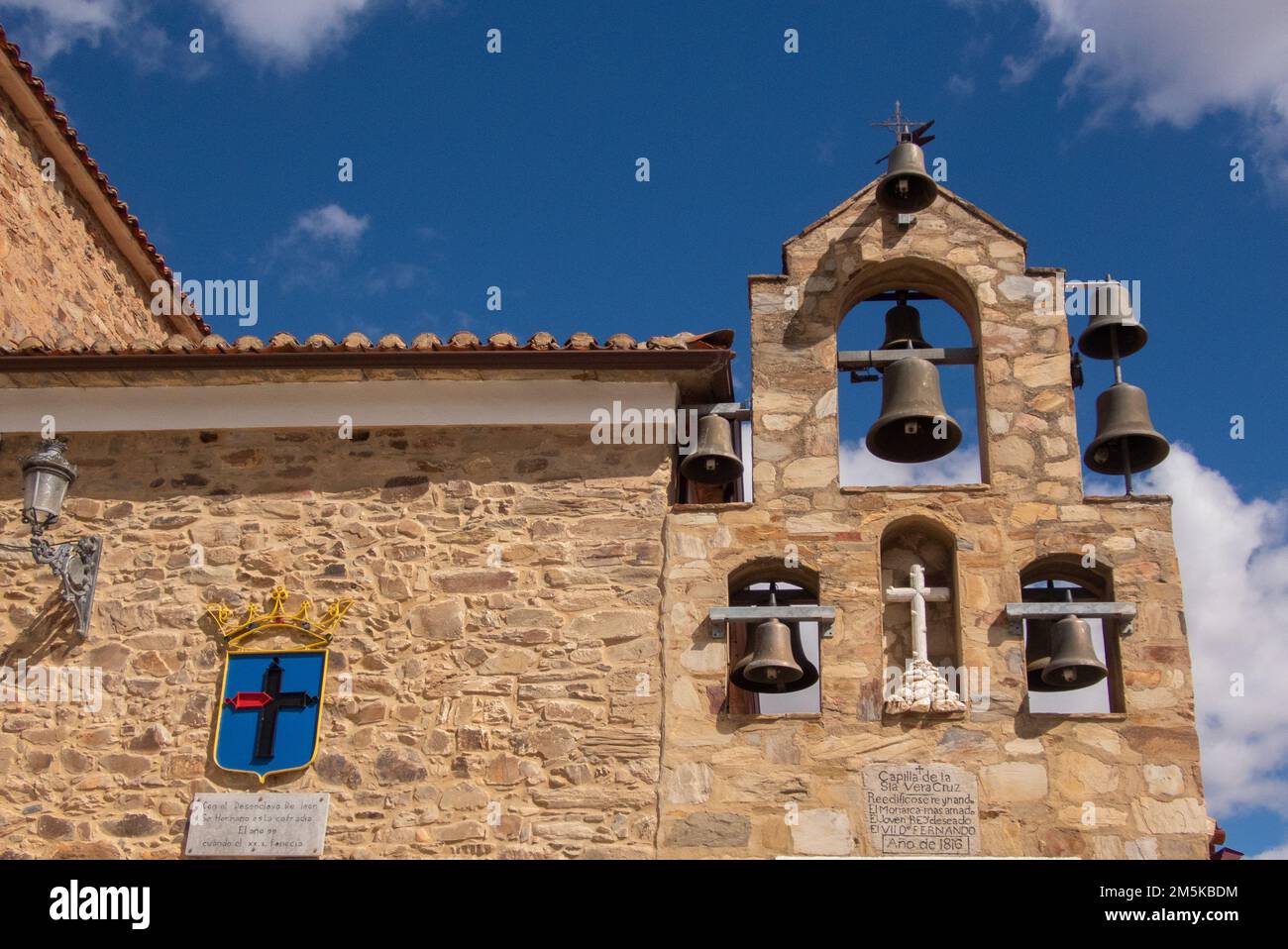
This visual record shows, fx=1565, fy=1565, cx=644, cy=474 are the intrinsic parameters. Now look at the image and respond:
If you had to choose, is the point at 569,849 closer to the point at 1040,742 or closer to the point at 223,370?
the point at 1040,742

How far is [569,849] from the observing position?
28.1 feet

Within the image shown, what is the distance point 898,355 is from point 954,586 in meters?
1.65

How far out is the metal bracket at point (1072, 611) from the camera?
8922 millimetres

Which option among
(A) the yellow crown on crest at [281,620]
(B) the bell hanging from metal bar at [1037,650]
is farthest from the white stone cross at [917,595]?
(A) the yellow crown on crest at [281,620]

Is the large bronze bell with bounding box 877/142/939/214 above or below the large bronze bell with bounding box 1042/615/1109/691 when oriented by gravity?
above

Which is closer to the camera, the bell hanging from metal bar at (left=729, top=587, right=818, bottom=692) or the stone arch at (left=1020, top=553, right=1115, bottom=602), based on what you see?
the bell hanging from metal bar at (left=729, top=587, right=818, bottom=692)

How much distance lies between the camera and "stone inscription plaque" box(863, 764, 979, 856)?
843cm

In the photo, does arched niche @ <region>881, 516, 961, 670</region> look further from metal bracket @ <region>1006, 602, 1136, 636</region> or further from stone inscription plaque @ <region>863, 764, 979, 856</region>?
stone inscription plaque @ <region>863, 764, 979, 856</region>

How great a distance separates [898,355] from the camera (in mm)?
10008

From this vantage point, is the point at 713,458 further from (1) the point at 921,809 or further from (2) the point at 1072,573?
(1) the point at 921,809

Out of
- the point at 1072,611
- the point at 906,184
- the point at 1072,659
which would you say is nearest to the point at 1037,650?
the point at 1072,611

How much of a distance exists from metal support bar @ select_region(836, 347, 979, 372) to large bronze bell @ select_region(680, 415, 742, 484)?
916 millimetres

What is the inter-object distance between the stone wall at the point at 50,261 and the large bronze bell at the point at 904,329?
6349 millimetres

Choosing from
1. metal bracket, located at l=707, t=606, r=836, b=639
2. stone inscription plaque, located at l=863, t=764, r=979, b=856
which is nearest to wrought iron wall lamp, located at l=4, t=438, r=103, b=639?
metal bracket, located at l=707, t=606, r=836, b=639
